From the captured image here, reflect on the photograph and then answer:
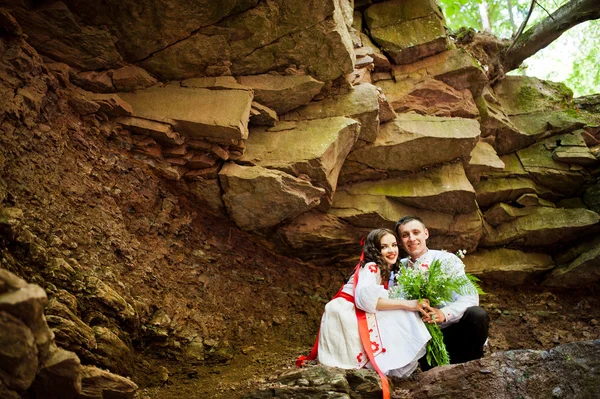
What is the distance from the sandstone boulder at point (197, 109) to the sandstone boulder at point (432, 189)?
253 centimetres

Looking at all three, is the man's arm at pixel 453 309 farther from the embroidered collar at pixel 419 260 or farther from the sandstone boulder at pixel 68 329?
the sandstone boulder at pixel 68 329

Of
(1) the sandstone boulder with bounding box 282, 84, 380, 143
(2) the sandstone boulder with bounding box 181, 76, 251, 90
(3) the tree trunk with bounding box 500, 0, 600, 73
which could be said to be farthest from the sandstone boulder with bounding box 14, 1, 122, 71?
(3) the tree trunk with bounding box 500, 0, 600, 73

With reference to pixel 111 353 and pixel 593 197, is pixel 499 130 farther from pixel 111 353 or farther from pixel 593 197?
pixel 111 353

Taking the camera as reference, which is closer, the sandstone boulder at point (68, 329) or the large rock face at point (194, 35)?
the sandstone boulder at point (68, 329)

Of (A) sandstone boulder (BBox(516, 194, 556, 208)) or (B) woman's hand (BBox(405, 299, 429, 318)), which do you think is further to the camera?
(A) sandstone boulder (BBox(516, 194, 556, 208))

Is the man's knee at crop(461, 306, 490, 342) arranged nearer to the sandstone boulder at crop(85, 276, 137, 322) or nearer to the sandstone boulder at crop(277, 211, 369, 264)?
the sandstone boulder at crop(277, 211, 369, 264)

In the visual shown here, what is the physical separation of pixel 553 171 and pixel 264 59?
6.17m

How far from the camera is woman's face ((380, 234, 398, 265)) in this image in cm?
566

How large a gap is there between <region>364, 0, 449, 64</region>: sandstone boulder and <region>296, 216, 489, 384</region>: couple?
4791 mm

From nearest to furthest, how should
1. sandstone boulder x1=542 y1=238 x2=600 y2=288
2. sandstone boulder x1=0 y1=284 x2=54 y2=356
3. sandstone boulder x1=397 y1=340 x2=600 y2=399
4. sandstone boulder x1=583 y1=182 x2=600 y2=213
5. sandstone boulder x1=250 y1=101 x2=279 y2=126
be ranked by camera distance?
sandstone boulder x1=0 y1=284 x2=54 y2=356
sandstone boulder x1=397 y1=340 x2=600 y2=399
sandstone boulder x1=250 y1=101 x2=279 y2=126
sandstone boulder x1=542 y1=238 x2=600 y2=288
sandstone boulder x1=583 y1=182 x2=600 y2=213

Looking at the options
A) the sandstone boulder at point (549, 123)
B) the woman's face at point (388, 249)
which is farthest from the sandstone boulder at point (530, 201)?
the woman's face at point (388, 249)

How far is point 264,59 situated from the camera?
6676mm

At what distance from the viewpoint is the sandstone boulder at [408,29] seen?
858cm

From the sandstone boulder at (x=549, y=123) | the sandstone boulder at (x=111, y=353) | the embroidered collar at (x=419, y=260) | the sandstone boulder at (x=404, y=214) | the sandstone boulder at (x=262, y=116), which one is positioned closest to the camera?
the sandstone boulder at (x=111, y=353)
